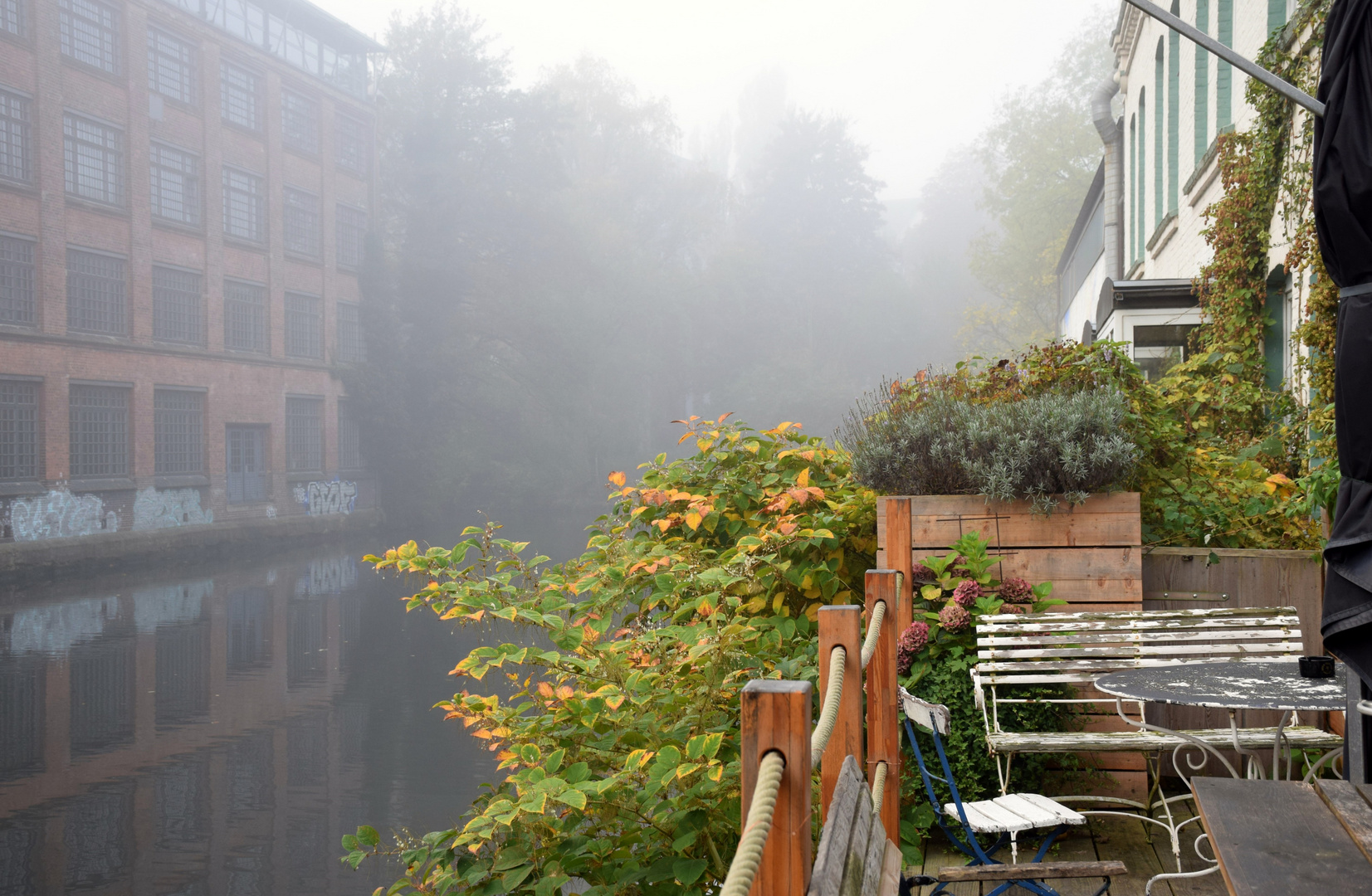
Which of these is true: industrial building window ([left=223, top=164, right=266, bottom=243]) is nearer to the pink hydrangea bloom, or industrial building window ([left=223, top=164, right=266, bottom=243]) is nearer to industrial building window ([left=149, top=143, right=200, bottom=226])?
industrial building window ([left=149, top=143, right=200, bottom=226])

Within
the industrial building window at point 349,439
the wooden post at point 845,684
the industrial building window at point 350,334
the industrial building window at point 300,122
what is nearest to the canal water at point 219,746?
the wooden post at point 845,684

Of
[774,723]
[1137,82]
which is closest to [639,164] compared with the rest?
[1137,82]

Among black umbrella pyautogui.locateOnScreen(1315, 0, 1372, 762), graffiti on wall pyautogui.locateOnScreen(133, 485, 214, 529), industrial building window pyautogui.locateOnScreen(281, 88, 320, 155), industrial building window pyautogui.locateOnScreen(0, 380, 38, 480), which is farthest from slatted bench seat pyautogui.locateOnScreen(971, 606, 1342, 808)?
industrial building window pyautogui.locateOnScreen(281, 88, 320, 155)

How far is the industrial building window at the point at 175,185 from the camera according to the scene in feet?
113

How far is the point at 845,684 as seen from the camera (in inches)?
91.1

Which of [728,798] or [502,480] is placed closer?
[728,798]

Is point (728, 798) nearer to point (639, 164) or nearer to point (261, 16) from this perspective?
point (261, 16)

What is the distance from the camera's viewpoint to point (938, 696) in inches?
188

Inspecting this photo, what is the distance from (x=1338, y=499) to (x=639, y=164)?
6452 centimetres

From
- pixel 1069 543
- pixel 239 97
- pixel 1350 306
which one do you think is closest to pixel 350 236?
pixel 239 97

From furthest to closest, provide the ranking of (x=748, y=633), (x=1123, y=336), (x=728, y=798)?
1. (x=1123, y=336)
2. (x=748, y=633)
3. (x=728, y=798)

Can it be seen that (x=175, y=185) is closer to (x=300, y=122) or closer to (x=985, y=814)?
(x=300, y=122)

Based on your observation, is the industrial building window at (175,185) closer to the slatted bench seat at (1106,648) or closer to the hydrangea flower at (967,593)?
the hydrangea flower at (967,593)

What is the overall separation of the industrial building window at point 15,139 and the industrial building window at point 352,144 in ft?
45.4
